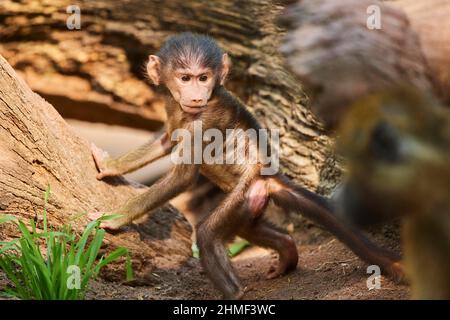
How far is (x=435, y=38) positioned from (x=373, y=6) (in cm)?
59

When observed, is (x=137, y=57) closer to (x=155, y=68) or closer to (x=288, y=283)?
(x=155, y=68)

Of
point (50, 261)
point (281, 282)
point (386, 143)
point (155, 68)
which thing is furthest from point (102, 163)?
point (386, 143)

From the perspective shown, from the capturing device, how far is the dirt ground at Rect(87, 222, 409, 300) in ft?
15.2

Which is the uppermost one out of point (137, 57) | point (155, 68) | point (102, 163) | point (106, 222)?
point (137, 57)

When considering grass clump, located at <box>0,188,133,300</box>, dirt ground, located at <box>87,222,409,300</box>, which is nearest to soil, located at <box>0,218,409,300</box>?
dirt ground, located at <box>87,222,409,300</box>

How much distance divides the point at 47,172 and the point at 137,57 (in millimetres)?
3184

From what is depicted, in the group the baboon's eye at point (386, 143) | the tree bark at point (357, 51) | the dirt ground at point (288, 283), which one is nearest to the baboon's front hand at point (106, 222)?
the dirt ground at point (288, 283)

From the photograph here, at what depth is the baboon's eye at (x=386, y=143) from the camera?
2.90 m

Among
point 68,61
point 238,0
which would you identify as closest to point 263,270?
point 238,0

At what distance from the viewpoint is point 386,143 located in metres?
2.92

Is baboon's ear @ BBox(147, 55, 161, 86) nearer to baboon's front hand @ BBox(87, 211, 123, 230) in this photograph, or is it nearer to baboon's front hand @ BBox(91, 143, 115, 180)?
baboon's front hand @ BBox(91, 143, 115, 180)

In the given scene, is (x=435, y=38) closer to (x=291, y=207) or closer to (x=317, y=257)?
(x=291, y=207)

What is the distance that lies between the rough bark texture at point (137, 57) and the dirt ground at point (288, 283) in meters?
0.97

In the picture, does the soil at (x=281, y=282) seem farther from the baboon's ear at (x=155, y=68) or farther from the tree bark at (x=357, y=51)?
the baboon's ear at (x=155, y=68)
